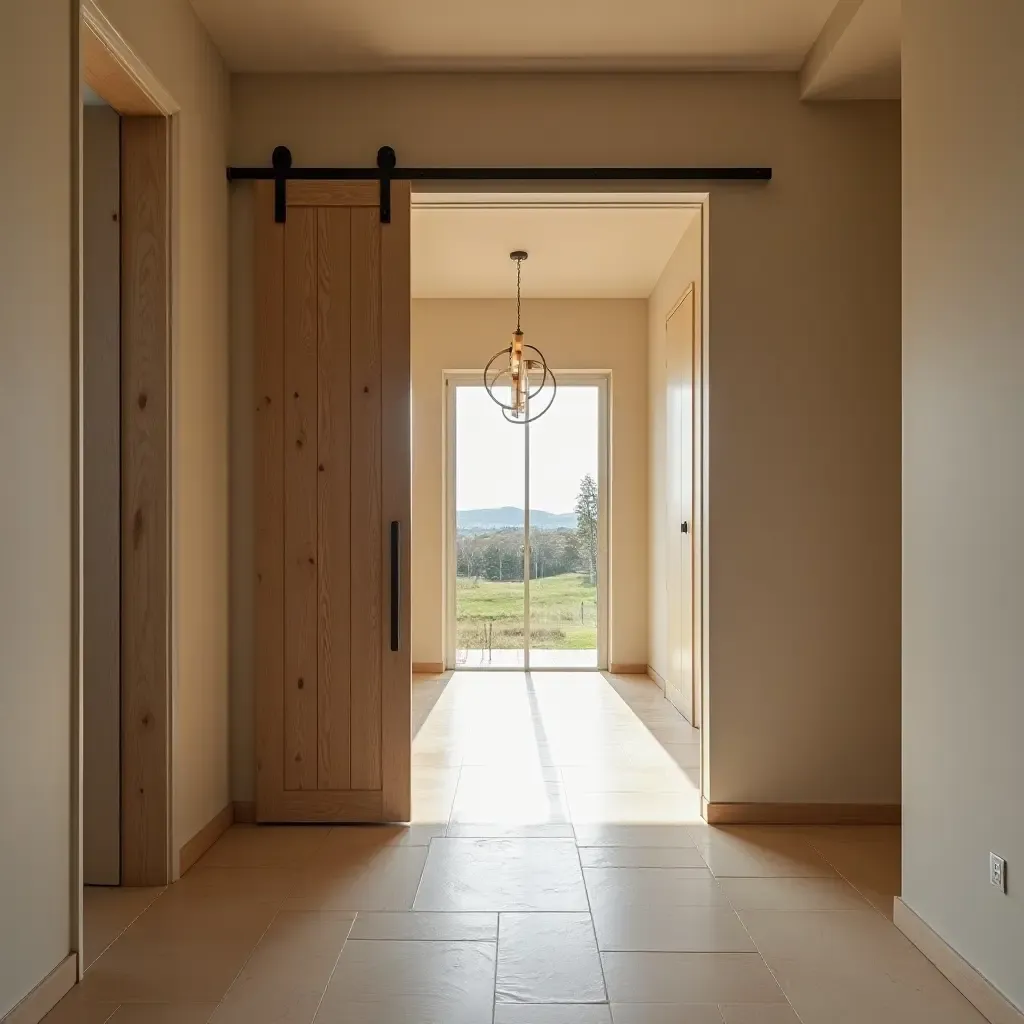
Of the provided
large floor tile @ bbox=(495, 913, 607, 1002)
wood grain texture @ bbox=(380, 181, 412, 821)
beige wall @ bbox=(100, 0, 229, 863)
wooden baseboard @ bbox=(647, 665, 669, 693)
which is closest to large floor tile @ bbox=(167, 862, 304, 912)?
beige wall @ bbox=(100, 0, 229, 863)

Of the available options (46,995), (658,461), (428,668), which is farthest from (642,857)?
(428,668)

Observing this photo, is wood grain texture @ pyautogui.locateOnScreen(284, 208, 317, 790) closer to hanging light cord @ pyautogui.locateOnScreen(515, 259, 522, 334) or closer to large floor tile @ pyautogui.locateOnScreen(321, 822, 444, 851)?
large floor tile @ pyautogui.locateOnScreen(321, 822, 444, 851)

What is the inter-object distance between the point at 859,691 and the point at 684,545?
1982 mm

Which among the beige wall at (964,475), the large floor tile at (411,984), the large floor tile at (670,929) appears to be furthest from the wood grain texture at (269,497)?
the beige wall at (964,475)

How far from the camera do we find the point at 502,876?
299 cm

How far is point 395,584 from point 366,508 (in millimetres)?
314

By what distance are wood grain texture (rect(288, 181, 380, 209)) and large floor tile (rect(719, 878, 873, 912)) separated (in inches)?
108

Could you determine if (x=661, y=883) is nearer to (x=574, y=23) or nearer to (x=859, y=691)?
(x=859, y=691)

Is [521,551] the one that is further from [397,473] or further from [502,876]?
[502,876]

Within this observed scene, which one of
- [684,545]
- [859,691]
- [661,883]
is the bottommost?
[661,883]

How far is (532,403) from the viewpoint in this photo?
23.3 ft

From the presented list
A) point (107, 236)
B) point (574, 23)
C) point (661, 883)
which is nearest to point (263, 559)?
point (107, 236)

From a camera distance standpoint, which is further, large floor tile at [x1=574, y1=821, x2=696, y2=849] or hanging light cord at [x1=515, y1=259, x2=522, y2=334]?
hanging light cord at [x1=515, y1=259, x2=522, y2=334]

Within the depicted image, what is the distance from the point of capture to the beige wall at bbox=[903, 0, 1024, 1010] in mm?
2076
